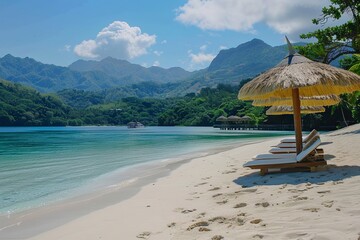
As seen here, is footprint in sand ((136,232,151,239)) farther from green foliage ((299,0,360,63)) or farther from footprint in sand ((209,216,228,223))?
green foliage ((299,0,360,63))

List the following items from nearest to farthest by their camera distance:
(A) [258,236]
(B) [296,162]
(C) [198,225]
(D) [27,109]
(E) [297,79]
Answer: (A) [258,236] → (C) [198,225] → (E) [297,79] → (B) [296,162] → (D) [27,109]

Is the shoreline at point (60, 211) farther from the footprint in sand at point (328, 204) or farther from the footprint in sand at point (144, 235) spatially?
the footprint in sand at point (328, 204)

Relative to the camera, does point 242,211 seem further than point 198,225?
Yes

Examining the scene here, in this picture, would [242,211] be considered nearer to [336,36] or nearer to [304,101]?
[304,101]

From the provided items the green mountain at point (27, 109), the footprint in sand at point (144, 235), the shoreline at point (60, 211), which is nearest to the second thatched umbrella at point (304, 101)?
the shoreline at point (60, 211)

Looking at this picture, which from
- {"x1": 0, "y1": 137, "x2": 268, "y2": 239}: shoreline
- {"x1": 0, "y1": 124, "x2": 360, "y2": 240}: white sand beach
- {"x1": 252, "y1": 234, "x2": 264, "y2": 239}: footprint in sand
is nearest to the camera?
{"x1": 252, "y1": 234, "x2": 264, "y2": 239}: footprint in sand

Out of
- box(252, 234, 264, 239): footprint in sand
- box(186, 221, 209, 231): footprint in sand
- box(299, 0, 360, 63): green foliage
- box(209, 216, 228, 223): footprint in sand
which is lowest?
box(186, 221, 209, 231): footprint in sand

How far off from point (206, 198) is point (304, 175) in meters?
2.04

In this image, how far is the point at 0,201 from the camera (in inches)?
312

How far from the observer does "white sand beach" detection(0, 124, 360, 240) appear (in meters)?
3.54

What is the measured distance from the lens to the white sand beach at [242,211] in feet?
11.6

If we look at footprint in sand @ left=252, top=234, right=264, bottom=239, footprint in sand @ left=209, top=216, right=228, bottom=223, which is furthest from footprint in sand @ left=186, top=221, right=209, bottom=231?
footprint in sand @ left=252, top=234, right=264, bottom=239

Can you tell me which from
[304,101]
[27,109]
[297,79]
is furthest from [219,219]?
[27,109]

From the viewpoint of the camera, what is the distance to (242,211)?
15.0 ft
